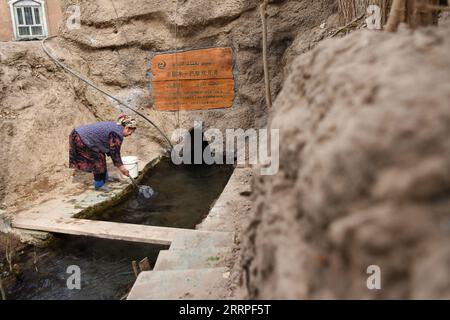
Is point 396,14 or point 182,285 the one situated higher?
point 396,14

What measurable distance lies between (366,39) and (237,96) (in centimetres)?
628

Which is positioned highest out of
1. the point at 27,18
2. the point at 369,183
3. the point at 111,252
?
the point at 27,18

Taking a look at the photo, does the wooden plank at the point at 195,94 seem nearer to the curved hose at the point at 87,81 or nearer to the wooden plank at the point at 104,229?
the curved hose at the point at 87,81

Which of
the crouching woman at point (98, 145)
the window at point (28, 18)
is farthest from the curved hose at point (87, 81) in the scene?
the window at point (28, 18)

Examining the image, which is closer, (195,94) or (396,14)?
(396,14)

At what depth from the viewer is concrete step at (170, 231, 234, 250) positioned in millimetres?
3299

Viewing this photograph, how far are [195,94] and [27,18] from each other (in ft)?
39.5

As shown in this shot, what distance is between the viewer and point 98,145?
5.86m

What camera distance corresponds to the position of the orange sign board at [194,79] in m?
7.68

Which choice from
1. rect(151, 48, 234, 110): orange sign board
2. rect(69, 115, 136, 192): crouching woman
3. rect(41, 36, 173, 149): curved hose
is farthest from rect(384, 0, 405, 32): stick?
rect(41, 36, 173, 149): curved hose

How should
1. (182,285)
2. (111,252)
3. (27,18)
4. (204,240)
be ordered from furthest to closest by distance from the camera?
(27,18) < (111,252) < (204,240) < (182,285)

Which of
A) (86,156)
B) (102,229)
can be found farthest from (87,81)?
(102,229)

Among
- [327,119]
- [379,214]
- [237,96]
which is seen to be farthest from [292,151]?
[237,96]

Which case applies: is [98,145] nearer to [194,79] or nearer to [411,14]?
[194,79]
